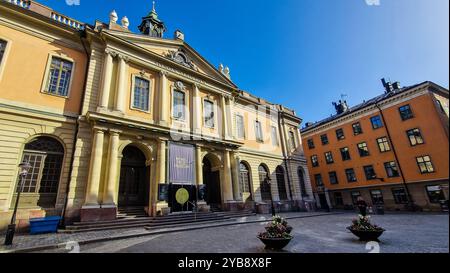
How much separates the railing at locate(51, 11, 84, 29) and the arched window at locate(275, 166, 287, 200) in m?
21.6

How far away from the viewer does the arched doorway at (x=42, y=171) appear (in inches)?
438

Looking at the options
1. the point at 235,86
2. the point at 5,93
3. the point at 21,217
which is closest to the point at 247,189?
the point at 235,86

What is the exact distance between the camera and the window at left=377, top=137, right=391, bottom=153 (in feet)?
81.5

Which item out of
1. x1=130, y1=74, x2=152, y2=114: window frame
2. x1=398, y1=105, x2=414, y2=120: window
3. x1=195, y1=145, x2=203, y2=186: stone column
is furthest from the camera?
x1=195, y1=145, x2=203, y2=186: stone column

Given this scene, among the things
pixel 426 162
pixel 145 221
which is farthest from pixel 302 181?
pixel 426 162

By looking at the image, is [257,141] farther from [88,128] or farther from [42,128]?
[42,128]

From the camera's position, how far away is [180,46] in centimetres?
1967

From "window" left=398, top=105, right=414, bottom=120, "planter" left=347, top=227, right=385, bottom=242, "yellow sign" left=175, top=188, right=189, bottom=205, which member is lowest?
"planter" left=347, top=227, right=385, bottom=242

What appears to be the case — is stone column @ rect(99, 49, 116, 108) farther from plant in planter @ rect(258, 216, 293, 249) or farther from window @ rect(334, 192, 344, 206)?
window @ rect(334, 192, 344, 206)

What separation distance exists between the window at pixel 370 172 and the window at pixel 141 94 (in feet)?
88.8

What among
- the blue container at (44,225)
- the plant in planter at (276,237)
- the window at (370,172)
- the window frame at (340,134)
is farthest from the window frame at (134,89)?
the window at (370,172)

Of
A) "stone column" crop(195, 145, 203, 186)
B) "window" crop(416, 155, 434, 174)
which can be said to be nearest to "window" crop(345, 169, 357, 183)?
"stone column" crop(195, 145, 203, 186)

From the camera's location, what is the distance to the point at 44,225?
9.96 metres

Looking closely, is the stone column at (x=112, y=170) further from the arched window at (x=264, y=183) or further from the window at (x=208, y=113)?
the arched window at (x=264, y=183)
